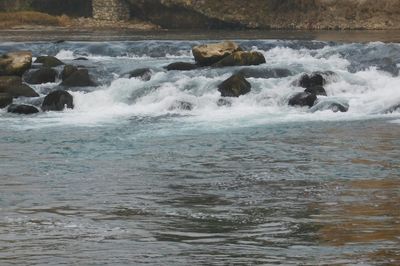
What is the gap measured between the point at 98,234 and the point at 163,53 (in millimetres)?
26475

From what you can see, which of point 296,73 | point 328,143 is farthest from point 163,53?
point 328,143

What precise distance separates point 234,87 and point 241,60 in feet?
14.4

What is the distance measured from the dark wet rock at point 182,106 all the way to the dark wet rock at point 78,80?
14.5 feet

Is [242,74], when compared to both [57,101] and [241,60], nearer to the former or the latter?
[241,60]

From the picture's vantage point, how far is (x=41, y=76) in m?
28.2

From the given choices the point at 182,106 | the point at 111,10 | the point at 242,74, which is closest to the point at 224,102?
the point at 182,106

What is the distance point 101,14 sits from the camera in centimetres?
6494

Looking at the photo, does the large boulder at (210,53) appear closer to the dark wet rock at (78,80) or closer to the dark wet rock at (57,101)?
the dark wet rock at (78,80)

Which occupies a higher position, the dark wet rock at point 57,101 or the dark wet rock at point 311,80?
the dark wet rock at point 311,80

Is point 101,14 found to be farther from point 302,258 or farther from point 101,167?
point 302,258

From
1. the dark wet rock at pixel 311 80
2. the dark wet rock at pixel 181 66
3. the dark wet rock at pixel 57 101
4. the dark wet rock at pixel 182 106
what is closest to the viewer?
the dark wet rock at pixel 182 106

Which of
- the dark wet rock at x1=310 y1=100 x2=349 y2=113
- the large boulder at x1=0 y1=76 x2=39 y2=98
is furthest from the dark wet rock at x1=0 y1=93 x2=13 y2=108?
Answer: the dark wet rock at x1=310 y1=100 x2=349 y2=113

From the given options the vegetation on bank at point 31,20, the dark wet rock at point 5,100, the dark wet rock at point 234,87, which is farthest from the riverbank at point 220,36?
the dark wet rock at point 5,100

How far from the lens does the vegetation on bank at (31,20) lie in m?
63.6
